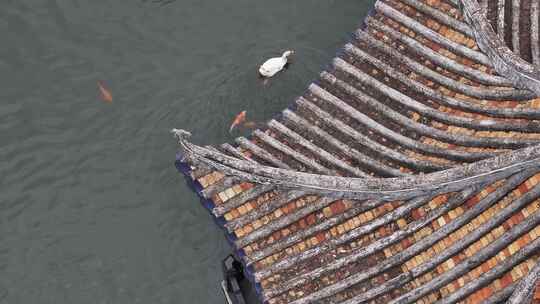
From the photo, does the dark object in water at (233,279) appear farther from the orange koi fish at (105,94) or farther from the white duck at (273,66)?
the orange koi fish at (105,94)

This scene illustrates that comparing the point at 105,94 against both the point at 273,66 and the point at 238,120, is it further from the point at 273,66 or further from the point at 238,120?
the point at 273,66

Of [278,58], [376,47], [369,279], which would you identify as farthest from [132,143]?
[369,279]

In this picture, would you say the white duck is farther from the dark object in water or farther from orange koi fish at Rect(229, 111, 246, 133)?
the dark object in water

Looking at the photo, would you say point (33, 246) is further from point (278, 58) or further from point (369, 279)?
point (369, 279)

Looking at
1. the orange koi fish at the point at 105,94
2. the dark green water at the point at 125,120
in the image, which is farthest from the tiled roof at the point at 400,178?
the orange koi fish at the point at 105,94

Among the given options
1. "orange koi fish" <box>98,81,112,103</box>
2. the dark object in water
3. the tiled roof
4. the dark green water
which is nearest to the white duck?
A: the dark green water

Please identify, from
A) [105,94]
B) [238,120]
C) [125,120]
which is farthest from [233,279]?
[105,94]

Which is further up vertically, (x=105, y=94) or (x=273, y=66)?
(x=105, y=94)
